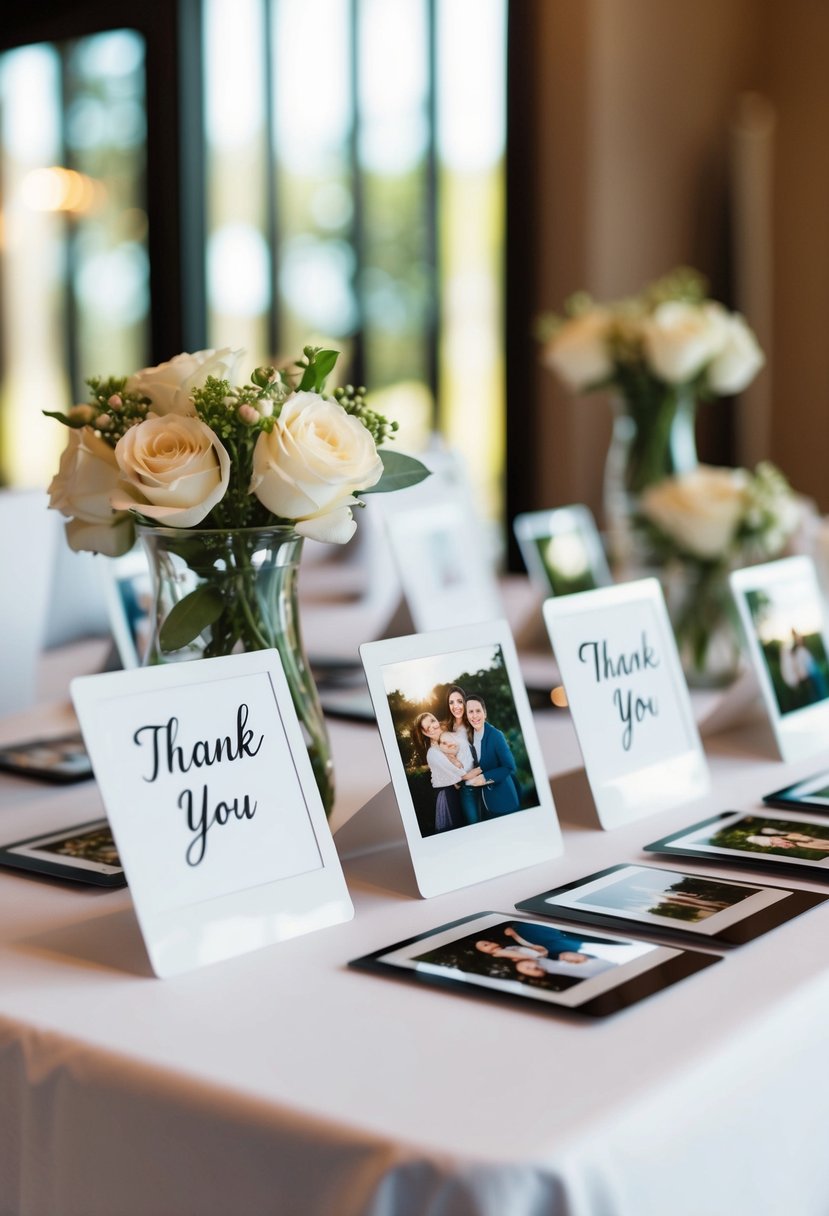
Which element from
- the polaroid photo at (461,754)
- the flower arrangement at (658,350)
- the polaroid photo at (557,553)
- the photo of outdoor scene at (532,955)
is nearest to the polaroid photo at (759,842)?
the polaroid photo at (461,754)

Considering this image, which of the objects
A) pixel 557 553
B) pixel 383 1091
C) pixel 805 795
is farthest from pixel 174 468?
pixel 557 553

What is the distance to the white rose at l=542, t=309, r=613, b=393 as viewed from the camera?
7.69 feet

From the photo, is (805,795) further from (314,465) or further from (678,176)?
(678,176)

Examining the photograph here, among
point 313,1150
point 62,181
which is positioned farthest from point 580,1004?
point 62,181

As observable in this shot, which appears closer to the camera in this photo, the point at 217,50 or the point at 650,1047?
the point at 650,1047

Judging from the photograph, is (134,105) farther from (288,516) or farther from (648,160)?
(288,516)

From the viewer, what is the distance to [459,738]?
1083mm

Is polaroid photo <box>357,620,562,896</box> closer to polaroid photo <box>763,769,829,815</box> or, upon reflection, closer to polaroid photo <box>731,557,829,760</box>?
polaroid photo <box>763,769,829,815</box>

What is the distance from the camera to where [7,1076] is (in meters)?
0.81

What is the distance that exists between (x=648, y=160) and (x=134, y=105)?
213cm

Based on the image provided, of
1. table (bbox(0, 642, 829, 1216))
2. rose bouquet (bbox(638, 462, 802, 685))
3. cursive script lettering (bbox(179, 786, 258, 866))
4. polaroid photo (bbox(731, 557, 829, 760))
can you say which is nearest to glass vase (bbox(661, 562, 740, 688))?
rose bouquet (bbox(638, 462, 802, 685))

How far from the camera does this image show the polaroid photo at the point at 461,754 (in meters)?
1.04

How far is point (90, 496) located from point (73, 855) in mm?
307

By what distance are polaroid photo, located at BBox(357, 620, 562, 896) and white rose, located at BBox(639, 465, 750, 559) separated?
2.55 ft
